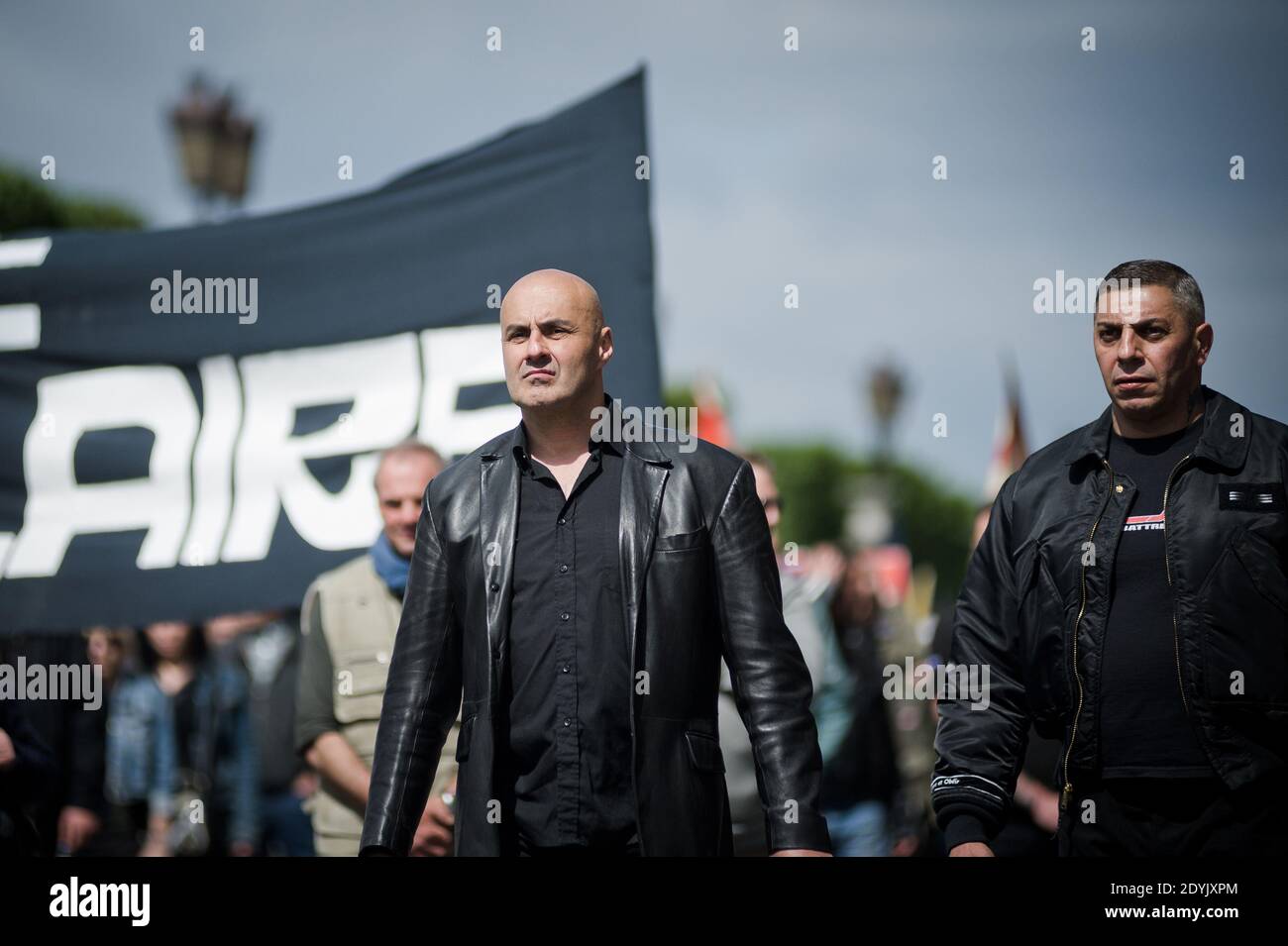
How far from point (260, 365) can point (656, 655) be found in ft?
11.0

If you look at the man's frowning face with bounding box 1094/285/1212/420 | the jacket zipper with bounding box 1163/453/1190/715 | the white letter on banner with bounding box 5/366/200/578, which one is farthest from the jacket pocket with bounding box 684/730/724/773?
the white letter on banner with bounding box 5/366/200/578

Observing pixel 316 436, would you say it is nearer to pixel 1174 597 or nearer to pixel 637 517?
pixel 637 517

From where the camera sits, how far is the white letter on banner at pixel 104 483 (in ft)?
21.7

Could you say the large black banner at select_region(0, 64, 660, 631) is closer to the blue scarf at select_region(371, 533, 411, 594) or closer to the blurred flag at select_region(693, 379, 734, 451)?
the blue scarf at select_region(371, 533, 411, 594)

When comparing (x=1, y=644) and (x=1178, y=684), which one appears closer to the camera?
(x=1178, y=684)

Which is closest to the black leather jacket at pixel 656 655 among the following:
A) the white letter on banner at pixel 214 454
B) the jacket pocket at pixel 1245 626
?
the jacket pocket at pixel 1245 626

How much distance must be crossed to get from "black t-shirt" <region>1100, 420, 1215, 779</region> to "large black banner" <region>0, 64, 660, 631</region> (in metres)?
2.84

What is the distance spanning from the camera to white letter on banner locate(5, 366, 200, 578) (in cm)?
662

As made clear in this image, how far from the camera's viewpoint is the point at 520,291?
407cm

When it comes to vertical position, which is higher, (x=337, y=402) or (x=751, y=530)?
(x=337, y=402)

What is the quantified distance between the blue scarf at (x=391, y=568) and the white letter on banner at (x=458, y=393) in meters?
0.61
